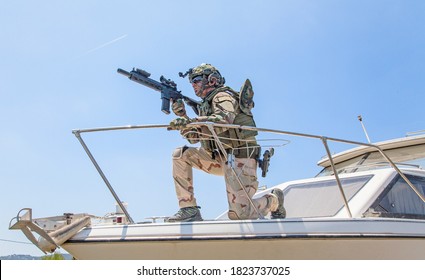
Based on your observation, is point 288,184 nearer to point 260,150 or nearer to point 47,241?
point 260,150

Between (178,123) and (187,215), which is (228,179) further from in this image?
(178,123)

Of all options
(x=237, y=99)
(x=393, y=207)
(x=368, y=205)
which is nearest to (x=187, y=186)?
(x=237, y=99)

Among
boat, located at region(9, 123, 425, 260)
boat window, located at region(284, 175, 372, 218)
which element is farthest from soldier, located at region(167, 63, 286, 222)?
boat window, located at region(284, 175, 372, 218)

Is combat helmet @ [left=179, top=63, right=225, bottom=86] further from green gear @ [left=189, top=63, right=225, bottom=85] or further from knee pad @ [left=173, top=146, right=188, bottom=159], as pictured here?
knee pad @ [left=173, top=146, right=188, bottom=159]

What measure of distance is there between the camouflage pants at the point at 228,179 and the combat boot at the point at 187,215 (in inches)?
1.9

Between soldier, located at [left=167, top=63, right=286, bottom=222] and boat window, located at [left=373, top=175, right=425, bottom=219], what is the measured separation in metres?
1.04

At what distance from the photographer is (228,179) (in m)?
5.11

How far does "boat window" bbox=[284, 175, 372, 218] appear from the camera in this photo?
580 cm

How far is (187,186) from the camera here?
5.20 metres

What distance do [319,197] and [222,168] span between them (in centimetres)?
140

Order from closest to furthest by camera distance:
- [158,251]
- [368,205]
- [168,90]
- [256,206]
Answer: [158,251], [256,206], [368,205], [168,90]

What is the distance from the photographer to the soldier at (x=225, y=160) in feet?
16.6

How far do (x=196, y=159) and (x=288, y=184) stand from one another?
6.30 ft

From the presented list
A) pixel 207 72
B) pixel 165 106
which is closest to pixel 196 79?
pixel 207 72
